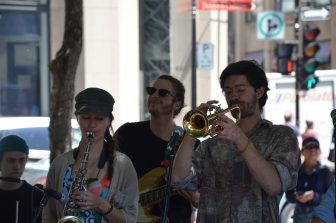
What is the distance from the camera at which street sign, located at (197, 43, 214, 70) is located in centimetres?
1755

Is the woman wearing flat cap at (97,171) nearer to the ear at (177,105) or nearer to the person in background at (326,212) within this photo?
the person in background at (326,212)

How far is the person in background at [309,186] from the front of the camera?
28.4 ft

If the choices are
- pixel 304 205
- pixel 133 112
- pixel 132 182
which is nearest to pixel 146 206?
pixel 132 182

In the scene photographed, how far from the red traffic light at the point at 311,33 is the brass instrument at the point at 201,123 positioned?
11.6 m

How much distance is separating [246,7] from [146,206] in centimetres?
1236

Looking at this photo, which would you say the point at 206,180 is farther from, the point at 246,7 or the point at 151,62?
the point at 151,62

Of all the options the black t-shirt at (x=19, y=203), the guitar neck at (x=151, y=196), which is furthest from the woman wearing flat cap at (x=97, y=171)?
the guitar neck at (x=151, y=196)

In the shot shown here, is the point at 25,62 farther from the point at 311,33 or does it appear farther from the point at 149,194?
the point at 149,194

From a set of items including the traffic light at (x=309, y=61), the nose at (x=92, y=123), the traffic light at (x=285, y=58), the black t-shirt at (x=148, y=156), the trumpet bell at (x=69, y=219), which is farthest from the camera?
the traffic light at (x=285, y=58)

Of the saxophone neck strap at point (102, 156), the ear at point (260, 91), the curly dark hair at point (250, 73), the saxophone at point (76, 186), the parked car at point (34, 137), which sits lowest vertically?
the parked car at point (34, 137)

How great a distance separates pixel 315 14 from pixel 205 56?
9.61 feet

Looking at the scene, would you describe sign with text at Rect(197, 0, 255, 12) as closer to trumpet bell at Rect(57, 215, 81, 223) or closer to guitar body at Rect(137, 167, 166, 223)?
guitar body at Rect(137, 167, 166, 223)

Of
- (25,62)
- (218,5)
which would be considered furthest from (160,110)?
(25,62)

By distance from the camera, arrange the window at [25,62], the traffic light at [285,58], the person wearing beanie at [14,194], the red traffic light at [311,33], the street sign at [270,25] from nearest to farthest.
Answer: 1. the person wearing beanie at [14,194]
2. the red traffic light at [311,33]
3. the traffic light at [285,58]
4. the window at [25,62]
5. the street sign at [270,25]
